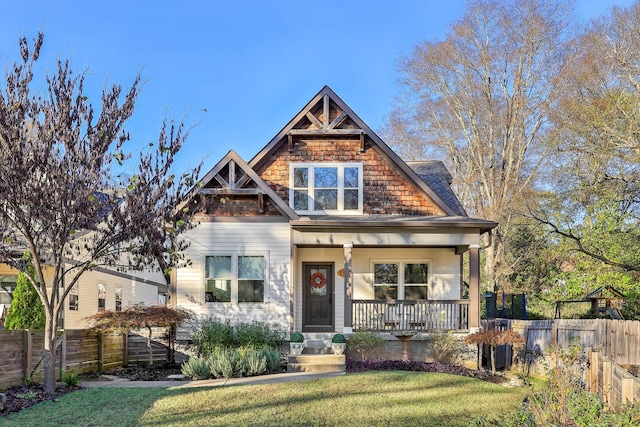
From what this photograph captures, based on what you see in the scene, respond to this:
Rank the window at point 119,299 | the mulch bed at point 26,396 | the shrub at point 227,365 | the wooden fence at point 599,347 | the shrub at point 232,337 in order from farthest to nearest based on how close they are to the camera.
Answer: the window at point 119,299
the shrub at point 232,337
the shrub at point 227,365
the mulch bed at point 26,396
the wooden fence at point 599,347

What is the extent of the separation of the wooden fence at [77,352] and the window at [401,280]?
6142mm

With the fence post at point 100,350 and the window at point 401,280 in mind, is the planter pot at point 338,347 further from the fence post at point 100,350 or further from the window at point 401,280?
the fence post at point 100,350

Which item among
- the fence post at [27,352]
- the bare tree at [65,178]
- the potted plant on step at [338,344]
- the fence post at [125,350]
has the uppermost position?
the bare tree at [65,178]

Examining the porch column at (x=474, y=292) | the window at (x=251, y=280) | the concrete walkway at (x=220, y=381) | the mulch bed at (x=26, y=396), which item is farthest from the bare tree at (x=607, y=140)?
the mulch bed at (x=26, y=396)

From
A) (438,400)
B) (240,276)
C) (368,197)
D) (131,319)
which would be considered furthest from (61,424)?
(368,197)

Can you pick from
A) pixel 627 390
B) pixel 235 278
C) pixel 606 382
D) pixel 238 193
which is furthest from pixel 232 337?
pixel 627 390

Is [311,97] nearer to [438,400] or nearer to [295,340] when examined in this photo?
[295,340]

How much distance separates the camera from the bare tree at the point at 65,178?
9.20 meters

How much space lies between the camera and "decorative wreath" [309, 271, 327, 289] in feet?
52.3

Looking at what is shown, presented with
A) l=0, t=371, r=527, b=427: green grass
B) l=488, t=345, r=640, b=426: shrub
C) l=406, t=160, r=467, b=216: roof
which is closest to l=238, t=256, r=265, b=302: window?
l=0, t=371, r=527, b=427: green grass

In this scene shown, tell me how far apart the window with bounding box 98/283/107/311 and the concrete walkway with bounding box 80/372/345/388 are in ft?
30.0

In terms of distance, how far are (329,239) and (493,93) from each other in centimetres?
1734

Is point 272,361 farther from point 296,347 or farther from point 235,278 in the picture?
point 235,278

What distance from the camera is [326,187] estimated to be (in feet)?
52.0
